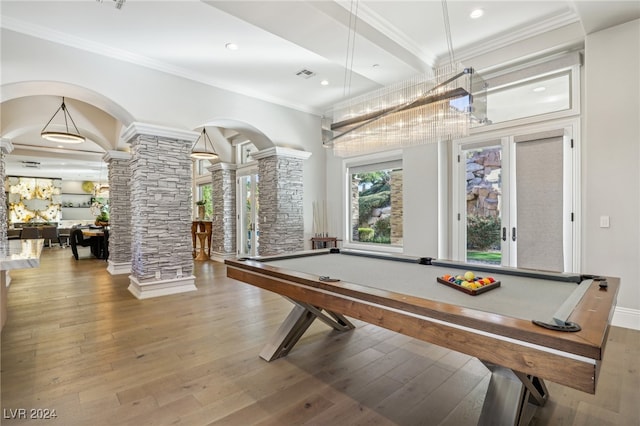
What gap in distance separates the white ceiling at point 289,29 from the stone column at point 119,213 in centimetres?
311

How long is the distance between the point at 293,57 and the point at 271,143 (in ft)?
6.32

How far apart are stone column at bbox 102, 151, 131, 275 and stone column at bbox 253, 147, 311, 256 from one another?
290cm

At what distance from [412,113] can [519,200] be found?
248 centimetres

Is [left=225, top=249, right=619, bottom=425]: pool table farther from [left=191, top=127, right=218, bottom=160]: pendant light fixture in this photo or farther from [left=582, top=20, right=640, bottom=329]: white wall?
[left=191, top=127, right=218, bottom=160]: pendant light fixture

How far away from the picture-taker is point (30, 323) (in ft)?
11.6

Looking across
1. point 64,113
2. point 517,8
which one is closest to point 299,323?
point 517,8

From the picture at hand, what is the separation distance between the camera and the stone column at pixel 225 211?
8289 millimetres

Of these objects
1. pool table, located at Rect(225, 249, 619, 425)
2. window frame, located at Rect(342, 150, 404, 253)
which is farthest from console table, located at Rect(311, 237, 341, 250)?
pool table, located at Rect(225, 249, 619, 425)

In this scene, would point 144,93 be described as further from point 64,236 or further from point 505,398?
point 64,236

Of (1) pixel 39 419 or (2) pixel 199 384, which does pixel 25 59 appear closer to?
(1) pixel 39 419

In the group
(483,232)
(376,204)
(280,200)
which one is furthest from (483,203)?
(280,200)

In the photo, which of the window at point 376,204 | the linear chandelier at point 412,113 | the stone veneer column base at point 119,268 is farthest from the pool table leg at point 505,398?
the stone veneer column base at point 119,268

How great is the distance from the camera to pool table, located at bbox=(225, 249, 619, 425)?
1.07 metres

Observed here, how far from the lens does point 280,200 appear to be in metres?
6.11
